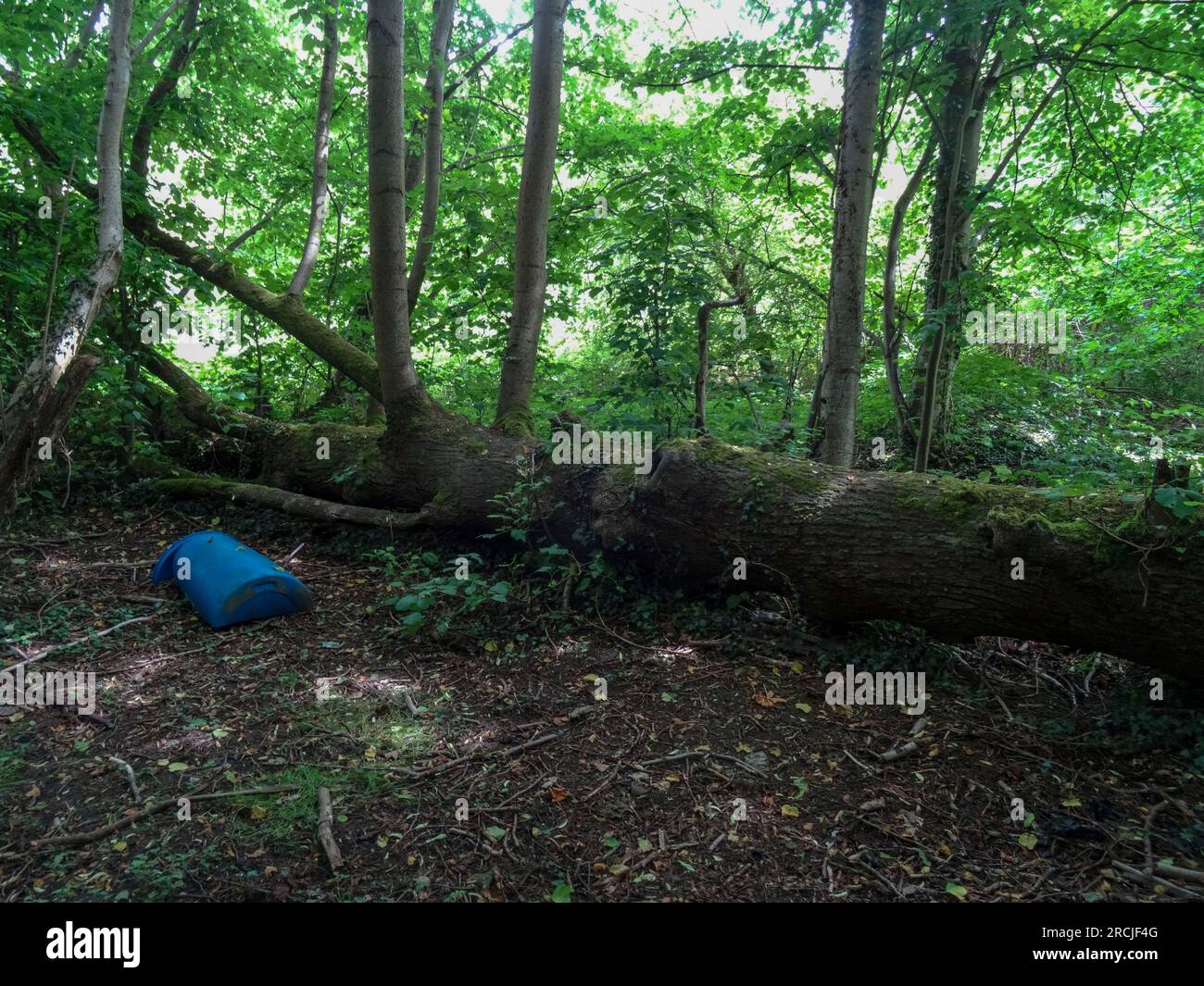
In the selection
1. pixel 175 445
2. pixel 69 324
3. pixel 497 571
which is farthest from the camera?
pixel 175 445

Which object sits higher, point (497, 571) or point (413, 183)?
point (413, 183)

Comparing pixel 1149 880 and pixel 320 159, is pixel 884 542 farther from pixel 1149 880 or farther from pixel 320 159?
pixel 320 159

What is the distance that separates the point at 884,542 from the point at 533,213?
4.45 metres

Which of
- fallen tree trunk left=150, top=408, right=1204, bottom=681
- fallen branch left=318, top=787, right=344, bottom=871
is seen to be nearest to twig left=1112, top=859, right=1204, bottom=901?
fallen tree trunk left=150, top=408, right=1204, bottom=681

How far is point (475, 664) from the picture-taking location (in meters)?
4.25

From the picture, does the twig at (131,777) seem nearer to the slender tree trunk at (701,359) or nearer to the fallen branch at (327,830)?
the fallen branch at (327,830)

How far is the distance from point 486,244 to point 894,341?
5585 mm

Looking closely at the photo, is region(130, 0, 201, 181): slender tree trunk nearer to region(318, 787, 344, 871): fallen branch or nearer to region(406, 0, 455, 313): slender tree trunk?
region(406, 0, 455, 313): slender tree trunk

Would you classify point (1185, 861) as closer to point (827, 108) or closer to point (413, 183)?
point (827, 108)

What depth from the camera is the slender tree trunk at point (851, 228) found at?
5.31 m
